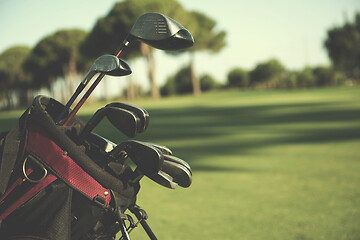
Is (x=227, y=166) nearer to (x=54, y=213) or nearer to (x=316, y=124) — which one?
(x=54, y=213)

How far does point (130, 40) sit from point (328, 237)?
2.12 m

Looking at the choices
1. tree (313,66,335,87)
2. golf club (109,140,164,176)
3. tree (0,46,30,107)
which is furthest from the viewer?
tree (0,46,30,107)

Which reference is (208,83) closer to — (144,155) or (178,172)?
(178,172)

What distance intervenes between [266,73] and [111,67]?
64068 millimetres

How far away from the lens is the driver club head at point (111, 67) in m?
1.09

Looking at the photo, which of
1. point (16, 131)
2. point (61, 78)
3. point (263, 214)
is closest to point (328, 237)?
point (263, 214)

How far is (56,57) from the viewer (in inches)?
1992

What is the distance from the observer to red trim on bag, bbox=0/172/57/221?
1.13 metres

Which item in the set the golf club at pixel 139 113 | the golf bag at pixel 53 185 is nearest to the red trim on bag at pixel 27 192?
the golf bag at pixel 53 185

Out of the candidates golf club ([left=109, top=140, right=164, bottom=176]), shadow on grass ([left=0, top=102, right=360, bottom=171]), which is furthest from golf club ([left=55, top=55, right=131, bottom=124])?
shadow on grass ([left=0, top=102, right=360, bottom=171])

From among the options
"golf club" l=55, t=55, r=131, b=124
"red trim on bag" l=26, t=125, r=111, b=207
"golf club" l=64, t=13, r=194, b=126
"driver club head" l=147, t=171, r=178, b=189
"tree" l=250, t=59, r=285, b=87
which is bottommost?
"driver club head" l=147, t=171, r=178, b=189

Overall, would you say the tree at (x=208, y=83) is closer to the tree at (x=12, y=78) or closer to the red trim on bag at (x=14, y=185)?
the tree at (x=12, y=78)

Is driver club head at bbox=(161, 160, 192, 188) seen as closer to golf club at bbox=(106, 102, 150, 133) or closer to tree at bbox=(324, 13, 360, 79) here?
golf club at bbox=(106, 102, 150, 133)

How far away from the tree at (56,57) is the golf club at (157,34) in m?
51.1
